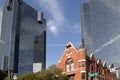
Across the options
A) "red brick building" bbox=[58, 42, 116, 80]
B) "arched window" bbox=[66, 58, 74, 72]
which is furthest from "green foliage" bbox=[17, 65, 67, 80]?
"arched window" bbox=[66, 58, 74, 72]

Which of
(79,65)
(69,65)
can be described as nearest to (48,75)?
(79,65)

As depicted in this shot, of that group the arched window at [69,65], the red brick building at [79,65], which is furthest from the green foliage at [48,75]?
the arched window at [69,65]

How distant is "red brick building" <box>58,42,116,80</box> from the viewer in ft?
233

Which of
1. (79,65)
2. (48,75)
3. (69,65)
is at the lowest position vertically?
(48,75)

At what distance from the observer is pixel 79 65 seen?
2827 inches

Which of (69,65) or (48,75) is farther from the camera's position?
(69,65)

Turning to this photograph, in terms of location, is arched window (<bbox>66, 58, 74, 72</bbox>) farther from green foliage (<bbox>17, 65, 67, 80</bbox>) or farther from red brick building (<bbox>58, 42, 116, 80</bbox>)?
green foliage (<bbox>17, 65, 67, 80</bbox>)

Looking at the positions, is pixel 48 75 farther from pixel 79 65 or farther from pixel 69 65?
pixel 69 65

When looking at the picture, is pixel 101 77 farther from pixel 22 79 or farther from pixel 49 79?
pixel 22 79

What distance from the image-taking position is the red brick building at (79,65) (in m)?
70.9

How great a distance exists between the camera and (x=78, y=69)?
236 feet

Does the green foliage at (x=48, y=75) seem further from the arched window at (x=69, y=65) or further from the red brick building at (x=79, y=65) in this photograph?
the arched window at (x=69, y=65)

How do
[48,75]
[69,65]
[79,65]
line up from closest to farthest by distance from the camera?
1. [48,75]
2. [79,65]
3. [69,65]

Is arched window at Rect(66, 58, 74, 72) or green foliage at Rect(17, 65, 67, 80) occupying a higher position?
arched window at Rect(66, 58, 74, 72)
